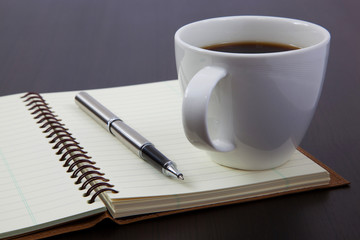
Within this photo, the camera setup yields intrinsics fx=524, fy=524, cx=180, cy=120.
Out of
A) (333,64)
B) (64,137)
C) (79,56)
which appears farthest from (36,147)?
(333,64)

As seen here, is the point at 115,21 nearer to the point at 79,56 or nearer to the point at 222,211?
the point at 79,56

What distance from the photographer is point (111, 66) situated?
43.6 inches

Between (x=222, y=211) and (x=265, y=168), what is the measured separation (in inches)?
3.5

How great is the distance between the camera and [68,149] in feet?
2.35

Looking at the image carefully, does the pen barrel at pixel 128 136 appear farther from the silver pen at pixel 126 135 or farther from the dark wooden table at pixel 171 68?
the dark wooden table at pixel 171 68

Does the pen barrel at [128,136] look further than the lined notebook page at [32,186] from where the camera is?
Result: Yes

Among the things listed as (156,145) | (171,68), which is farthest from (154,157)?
(171,68)

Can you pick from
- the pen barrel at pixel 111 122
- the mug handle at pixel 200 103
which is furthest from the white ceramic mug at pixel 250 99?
the pen barrel at pixel 111 122

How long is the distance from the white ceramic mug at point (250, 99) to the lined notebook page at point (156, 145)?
0.03 meters

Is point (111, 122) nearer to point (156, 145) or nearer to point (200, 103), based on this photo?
point (156, 145)

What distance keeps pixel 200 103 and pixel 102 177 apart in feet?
0.52

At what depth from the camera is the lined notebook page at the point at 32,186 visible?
581 millimetres

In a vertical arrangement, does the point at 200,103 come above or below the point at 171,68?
above

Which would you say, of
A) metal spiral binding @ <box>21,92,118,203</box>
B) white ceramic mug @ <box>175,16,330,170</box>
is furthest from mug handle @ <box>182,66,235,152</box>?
metal spiral binding @ <box>21,92,118,203</box>
